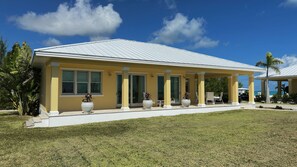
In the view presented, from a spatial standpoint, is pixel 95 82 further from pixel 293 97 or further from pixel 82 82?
pixel 293 97

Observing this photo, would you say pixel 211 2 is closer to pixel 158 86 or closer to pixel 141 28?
pixel 158 86

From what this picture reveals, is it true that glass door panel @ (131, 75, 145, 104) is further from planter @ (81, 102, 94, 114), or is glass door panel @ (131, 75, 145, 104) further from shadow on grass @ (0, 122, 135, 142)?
shadow on grass @ (0, 122, 135, 142)

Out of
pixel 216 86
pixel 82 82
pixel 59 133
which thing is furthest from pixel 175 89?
pixel 216 86

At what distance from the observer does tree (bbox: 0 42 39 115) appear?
1274cm

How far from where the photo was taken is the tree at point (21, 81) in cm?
1274

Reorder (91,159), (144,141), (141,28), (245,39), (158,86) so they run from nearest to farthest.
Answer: (91,159) < (144,141) < (158,86) < (245,39) < (141,28)

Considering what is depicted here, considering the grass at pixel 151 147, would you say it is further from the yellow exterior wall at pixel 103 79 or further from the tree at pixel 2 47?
the tree at pixel 2 47

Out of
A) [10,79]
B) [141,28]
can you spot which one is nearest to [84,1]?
[10,79]

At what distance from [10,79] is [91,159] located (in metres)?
10.3

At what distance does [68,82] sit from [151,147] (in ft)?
25.8

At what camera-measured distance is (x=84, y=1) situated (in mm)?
22625

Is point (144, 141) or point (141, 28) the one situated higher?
point (141, 28)

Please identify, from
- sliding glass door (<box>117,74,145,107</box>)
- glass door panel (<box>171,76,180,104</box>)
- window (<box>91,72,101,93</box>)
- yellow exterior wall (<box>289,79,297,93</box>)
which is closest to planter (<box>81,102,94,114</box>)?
window (<box>91,72,101,93</box>)

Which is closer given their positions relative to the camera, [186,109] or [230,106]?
[186,109]
